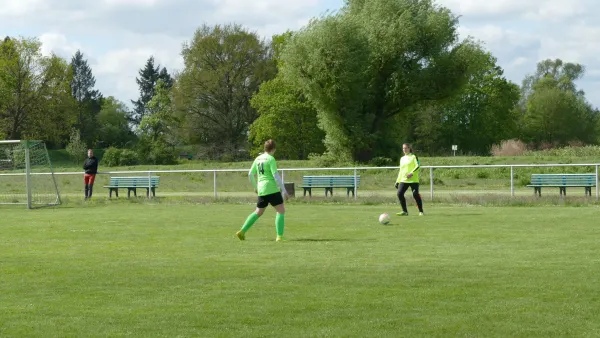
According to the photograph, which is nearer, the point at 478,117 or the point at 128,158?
the point at 128,158

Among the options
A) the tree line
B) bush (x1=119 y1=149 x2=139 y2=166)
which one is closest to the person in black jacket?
the tree line

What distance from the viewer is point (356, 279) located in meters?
9.79

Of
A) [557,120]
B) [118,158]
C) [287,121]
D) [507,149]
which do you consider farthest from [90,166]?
[557,120]

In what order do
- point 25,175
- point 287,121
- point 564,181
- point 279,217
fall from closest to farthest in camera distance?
point 279,217
point 564,181
point 25,175
point 287,121

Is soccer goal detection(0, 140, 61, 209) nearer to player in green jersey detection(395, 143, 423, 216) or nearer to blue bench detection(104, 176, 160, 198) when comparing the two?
blue bench detection(104, 176, 160, 198)

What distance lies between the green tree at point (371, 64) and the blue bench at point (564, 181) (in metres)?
22.2

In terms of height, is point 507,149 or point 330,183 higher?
point 507,149

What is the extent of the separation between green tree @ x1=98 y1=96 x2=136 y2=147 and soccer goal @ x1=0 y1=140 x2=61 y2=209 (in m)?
69.0

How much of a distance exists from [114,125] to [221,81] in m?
48.2

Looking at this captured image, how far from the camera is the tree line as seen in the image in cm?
5038

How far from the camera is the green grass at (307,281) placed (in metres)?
7.32

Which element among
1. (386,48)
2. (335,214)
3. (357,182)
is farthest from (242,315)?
(386,48)

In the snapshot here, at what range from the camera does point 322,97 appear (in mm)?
50375

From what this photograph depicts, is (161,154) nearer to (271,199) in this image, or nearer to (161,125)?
(161,125)
